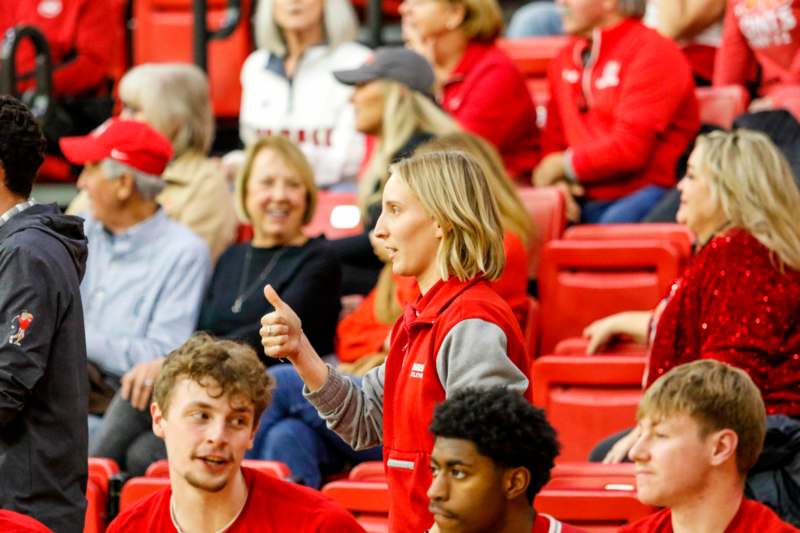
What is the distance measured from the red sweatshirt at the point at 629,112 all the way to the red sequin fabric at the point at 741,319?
5.39 ft

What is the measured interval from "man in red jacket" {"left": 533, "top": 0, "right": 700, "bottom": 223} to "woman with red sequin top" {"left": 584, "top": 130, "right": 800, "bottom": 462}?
142cm

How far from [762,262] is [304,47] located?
120 inches

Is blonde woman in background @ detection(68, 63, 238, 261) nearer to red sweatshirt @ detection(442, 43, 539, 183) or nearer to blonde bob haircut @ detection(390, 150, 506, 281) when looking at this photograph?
red sweatshirt @ detection(442, 43, 539, 183)

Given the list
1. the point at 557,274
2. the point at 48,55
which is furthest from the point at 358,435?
the point at 48,55

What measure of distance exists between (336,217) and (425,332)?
2881 millimetres

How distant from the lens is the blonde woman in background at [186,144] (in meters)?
6.05

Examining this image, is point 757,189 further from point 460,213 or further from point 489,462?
point 489,462

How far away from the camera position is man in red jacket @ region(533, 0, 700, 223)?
5984mm

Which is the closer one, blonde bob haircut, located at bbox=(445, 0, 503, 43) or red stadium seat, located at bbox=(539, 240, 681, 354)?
red stadium seat, located at bbox=(539, 240, 681, 354)

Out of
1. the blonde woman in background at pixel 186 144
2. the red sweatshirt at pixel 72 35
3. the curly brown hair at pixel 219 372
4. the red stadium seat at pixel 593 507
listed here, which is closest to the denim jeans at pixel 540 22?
the red sweatshirt at pixel 72 35

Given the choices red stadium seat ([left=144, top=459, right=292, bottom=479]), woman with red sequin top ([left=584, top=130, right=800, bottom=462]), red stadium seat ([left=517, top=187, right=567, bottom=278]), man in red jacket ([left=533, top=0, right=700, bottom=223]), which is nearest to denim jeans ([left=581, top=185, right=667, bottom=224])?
man in red jacket ([left=533, top=0, right=700, bottom=223])

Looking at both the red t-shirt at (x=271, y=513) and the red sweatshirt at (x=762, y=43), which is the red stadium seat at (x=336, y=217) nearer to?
the red sweatshirt at (x=762, y=43)

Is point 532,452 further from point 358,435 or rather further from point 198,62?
point 198,62

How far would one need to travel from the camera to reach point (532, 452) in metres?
2.97
